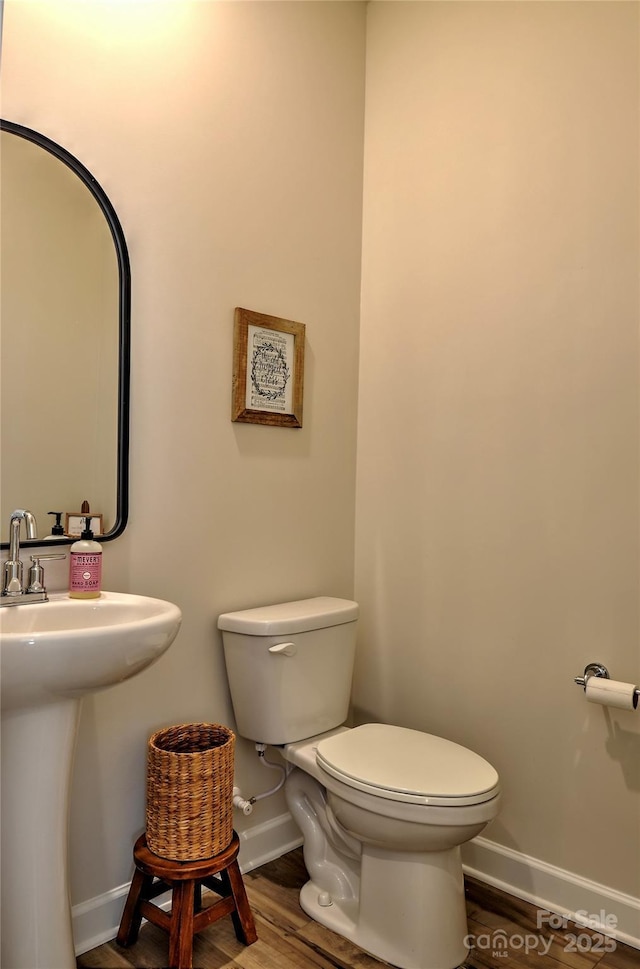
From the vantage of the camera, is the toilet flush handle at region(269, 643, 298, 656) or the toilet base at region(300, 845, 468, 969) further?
the toilet flush handle at region(269, 643, 298, 656)

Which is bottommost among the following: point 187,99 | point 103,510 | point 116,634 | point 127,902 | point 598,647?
point 127,902

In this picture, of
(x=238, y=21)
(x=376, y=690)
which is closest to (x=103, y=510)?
(x=376, y=690)

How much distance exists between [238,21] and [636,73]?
42.4 inches

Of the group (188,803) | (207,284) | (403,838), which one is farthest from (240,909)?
(207,284)

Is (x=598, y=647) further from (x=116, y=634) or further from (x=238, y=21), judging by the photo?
(x=238, y=21)

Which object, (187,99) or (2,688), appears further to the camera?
(187,99)

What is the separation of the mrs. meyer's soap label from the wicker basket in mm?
420

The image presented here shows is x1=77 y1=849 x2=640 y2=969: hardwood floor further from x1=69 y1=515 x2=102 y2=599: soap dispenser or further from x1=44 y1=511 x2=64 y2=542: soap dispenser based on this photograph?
x1=44 y1=511 x2=64 y2=542: soap dispenser

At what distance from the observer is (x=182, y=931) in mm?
1467

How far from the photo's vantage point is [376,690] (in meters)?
2.23

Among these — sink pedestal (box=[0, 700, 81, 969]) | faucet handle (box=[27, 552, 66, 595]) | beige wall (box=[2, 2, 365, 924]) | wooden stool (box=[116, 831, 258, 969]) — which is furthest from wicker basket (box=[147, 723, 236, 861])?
faucet handle (box=[27, 552, 66, 595])

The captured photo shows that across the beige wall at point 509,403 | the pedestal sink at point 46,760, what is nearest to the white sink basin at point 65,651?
the pedestal sink at point 46,760

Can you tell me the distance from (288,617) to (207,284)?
0.92m

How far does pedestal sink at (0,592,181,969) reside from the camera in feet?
3.88
